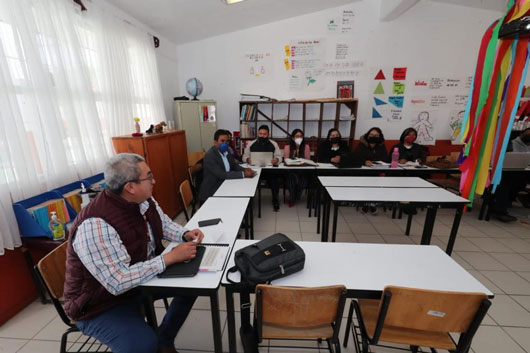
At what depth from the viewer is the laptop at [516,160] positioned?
3.18 meters

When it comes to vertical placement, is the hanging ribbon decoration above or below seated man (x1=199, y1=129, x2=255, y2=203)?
above

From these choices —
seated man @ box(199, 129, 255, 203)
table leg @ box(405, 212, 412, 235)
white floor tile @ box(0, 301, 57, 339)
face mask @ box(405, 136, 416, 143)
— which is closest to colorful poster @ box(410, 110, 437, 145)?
face mask @ box(405, 136, 416, 143)

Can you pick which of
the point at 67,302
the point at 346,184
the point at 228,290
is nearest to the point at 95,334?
the point at 67,302

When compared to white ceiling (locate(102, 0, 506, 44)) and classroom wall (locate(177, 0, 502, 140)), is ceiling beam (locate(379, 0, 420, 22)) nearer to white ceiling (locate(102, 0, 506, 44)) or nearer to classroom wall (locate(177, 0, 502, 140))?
classroom wall (locate(177, 0, 502, 140))

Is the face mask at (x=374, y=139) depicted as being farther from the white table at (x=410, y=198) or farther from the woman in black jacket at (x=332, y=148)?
the white table at (x=410, y=198)

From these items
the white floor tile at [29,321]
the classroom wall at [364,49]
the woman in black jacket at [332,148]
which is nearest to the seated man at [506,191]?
the classroom wall at [364,49]

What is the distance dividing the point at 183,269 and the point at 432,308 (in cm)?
118

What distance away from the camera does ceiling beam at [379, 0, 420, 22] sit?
381 centimetres

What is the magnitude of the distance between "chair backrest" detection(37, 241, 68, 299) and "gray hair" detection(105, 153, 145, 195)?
0.55 meters

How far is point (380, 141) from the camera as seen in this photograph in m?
4.06

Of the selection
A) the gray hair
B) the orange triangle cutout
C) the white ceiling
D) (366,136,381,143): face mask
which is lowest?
(366,136,381,143): face mask

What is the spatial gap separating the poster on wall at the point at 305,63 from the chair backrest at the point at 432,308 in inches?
169

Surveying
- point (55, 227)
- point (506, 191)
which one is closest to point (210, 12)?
point (55, 227)

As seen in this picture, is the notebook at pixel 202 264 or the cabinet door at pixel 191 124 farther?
the cabinet door at pixel 191 124
